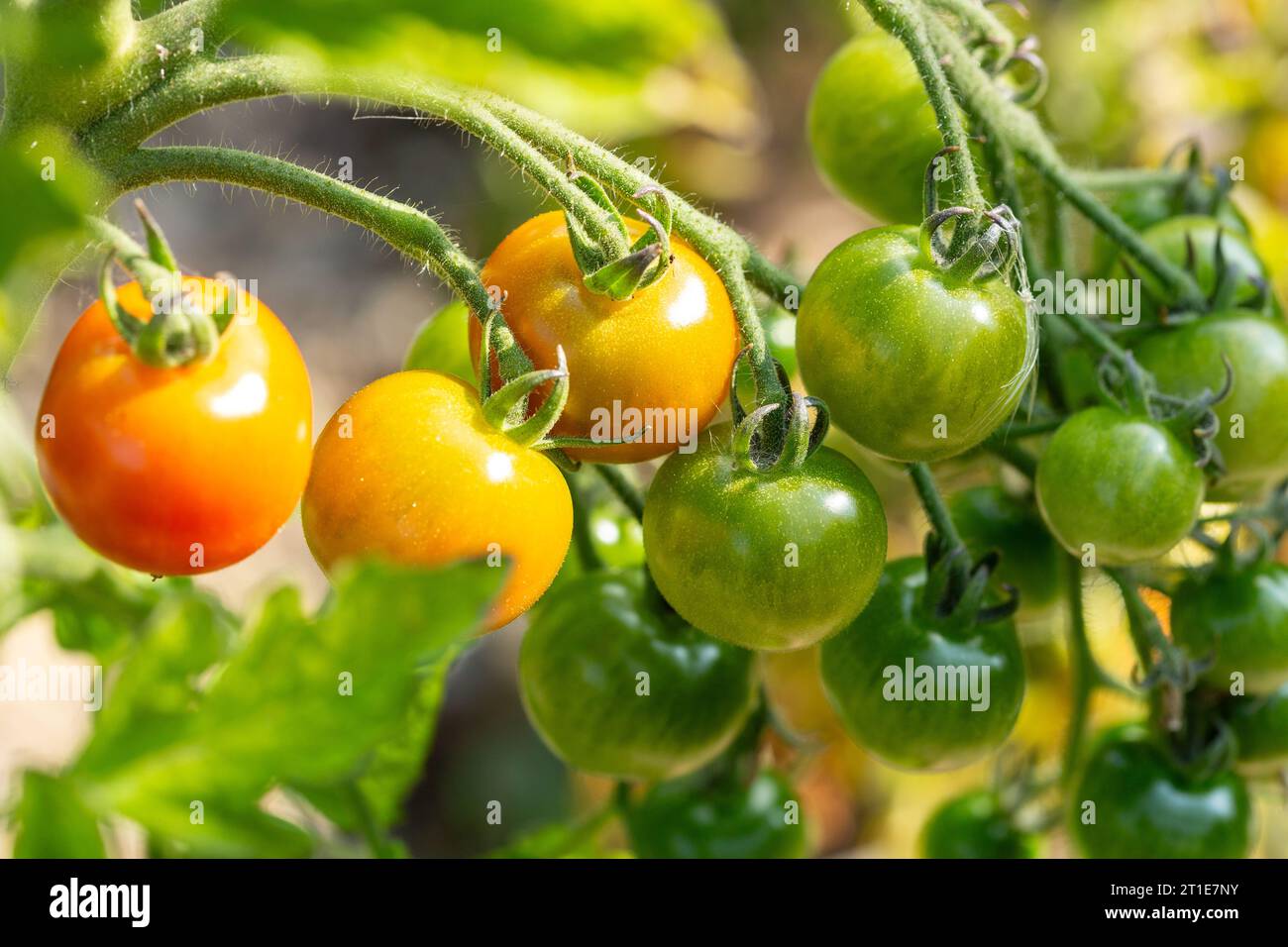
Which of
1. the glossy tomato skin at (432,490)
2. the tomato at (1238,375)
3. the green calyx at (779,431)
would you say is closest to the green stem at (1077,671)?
the tomato at (1238,375)

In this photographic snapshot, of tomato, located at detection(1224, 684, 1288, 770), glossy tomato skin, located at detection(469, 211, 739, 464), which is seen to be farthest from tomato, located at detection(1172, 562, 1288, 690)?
glossy tomato skin, located at detection(469, 211, 739, 464)

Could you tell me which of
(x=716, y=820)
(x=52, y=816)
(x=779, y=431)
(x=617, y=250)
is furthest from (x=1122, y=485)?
(x=52, y=816)

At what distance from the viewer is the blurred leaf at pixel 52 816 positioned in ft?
1.39

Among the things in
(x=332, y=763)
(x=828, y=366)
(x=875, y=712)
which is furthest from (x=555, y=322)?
(x=875, y=712)

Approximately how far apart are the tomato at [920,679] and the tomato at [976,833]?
0.27m

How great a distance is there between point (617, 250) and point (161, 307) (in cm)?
19

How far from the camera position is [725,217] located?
267 cm

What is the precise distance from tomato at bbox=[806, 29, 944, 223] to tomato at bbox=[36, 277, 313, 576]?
16.8 inches

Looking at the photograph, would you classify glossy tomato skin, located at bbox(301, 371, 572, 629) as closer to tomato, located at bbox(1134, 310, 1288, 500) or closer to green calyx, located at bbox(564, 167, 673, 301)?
green calyx, located at bbox(564, 167, 673, 301)

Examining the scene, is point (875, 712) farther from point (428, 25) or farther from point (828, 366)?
point (428, 25)

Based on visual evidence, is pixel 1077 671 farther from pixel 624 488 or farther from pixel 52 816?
pixel 52 816

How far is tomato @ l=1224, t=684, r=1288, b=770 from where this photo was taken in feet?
2.97

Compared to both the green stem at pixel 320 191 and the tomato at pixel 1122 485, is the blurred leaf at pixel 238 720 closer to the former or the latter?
the green stem at pixel 320 191
